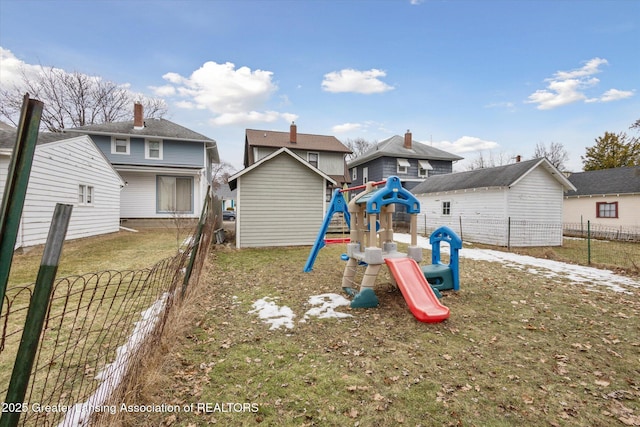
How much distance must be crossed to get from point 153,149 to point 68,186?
32.2 feet

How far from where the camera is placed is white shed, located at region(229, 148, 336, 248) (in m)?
12.7

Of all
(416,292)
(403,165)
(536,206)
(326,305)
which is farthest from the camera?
(403,165)

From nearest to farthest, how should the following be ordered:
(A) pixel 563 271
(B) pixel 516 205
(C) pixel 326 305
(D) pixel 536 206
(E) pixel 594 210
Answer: (C) pixel 326 305
(A) pixel 563 271
(B) pixel 516 205
(D) pixel 536 206
(E) pixel 594 210

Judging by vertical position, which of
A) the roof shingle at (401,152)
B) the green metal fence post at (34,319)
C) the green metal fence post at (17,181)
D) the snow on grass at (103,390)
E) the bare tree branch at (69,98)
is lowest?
the snow on grass at (103,390)

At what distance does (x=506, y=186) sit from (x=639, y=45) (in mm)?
7579

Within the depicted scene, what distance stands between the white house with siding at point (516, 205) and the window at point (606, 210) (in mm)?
6757

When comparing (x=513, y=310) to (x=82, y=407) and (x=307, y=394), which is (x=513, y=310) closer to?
(x=307, y=394)

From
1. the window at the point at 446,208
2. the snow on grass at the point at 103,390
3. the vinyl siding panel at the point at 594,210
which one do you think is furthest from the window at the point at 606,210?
the snow on grass at the point at 103,390

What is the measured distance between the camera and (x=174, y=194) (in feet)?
65.6

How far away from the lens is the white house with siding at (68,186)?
9289mm

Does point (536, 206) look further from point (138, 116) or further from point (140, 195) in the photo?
point (138, 116)

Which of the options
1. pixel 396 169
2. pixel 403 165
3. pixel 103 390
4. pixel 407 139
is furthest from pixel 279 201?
pixel 407 139

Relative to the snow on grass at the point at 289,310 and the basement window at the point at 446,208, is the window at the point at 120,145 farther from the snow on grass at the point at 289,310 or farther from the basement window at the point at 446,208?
the basement window at the point at 446,208

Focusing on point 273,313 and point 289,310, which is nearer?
point 273,313
